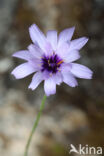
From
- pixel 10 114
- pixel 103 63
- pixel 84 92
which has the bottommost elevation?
pixel 10 114

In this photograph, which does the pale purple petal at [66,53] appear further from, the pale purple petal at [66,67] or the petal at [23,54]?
the petal at [23,54]

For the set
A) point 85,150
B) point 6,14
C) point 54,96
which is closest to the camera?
point 85,150

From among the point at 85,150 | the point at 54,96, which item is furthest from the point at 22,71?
the point at 54,96

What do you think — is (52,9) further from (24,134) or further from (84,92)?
(24,134)

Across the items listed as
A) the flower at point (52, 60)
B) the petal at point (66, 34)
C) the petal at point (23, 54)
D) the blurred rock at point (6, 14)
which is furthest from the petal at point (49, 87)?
the blurred rock at point (6, 14)

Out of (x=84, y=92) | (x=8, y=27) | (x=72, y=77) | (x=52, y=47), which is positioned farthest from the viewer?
(x=8, y=27)

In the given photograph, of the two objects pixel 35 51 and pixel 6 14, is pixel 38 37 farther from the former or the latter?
pixel 6 14

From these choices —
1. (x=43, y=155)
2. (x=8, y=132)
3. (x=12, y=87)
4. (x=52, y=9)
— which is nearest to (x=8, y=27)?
(x=52, y=9)
